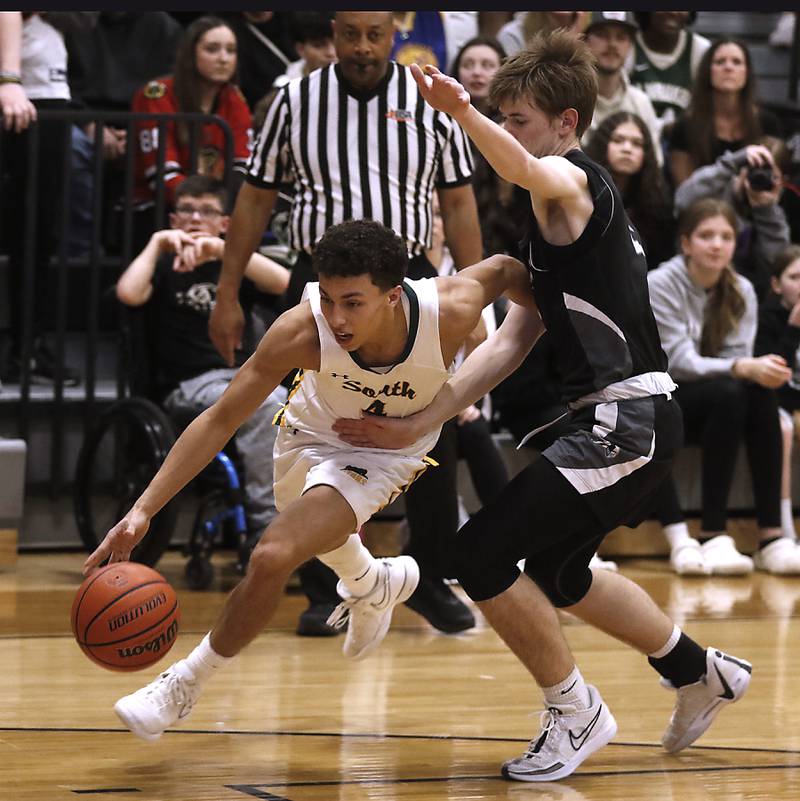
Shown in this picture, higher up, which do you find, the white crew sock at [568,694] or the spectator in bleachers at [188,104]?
the spectator in bleachers at [188,104]

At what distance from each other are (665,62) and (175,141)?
2898 mm

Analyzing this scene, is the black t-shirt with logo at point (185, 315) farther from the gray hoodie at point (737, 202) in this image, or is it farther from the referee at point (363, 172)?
the gray hoodie at point (737, 202)

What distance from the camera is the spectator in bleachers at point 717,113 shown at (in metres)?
7.82

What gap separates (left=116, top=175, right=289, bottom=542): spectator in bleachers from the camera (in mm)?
6285

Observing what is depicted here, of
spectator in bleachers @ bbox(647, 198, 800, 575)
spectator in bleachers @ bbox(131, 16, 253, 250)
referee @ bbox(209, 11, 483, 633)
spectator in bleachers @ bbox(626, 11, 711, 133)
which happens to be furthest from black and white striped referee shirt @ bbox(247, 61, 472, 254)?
spectator in bleachers @ bbox(626, 11, 711, 133)

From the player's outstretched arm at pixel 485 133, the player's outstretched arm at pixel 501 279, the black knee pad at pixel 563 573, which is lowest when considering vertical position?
the black knee pad at pixel 563 573

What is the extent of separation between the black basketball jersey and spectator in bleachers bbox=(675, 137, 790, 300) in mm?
3829

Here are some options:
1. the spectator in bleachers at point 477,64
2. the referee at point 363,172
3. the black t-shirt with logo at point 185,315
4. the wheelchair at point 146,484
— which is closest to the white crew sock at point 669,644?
the referee at point 363,172

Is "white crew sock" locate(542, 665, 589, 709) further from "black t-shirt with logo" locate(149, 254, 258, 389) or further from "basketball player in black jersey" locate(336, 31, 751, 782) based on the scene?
"black t-shirt with logo" locate(149, 254, 258, 389)

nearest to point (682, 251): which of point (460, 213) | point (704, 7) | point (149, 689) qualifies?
point (460, 213)

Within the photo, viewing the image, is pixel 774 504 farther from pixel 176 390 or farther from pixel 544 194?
pixel 544 194

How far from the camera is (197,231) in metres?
6.41

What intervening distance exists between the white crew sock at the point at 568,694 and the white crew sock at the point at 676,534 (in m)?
3.15

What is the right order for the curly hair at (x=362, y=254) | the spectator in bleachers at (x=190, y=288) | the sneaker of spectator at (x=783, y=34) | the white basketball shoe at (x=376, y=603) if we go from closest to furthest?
the curly hair at (x=362, y=254) → the white basketball shoe at (x=376, y=603) → the spectator in bleachers at (x=190, y=288) → the sneaker of spectator at (x=783, y=34)
